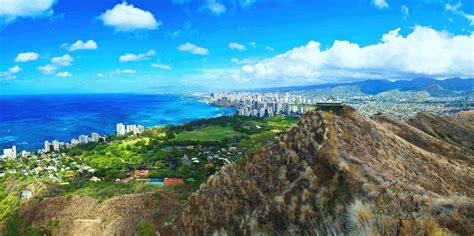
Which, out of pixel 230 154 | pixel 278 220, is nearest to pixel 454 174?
pixel 278 220

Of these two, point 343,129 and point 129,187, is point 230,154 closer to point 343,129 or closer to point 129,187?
point 129,187

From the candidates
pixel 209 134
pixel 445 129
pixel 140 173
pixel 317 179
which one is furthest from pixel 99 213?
pixel 209 134

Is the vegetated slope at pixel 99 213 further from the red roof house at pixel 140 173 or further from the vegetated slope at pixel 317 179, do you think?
the red roof house at pixel 140 173

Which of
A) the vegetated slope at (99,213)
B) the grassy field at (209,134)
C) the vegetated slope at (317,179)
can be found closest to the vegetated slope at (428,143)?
the vegetated slope at (317,179)

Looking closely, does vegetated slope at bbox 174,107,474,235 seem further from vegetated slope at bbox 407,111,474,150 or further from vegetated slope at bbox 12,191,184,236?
vegetated slope at bbox 12,191,184,236

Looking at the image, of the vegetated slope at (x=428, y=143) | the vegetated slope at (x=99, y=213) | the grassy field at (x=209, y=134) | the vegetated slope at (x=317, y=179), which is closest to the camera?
the vegetated slope at (x=317, y=179)

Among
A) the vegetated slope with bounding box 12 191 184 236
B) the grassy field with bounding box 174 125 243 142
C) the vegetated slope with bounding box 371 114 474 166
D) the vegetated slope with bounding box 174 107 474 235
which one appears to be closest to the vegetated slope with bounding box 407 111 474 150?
the vegetated slope with bounding box 371 114 474 166

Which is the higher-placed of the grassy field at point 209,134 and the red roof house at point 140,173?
the grassy field at point 209,134
